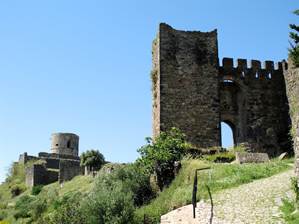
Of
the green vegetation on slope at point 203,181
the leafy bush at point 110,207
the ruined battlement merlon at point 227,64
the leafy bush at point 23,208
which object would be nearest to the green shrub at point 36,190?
the leafy bush at point 23,208

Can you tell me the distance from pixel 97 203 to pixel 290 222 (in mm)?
7953

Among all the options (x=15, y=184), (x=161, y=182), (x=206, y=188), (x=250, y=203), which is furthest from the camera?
(x=15, y=184)

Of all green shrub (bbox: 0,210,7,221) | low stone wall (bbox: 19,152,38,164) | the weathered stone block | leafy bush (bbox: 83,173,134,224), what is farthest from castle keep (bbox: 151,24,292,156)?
low stone wall (bbox: 19,152,38,164)

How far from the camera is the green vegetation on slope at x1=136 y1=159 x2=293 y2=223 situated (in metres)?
17.0

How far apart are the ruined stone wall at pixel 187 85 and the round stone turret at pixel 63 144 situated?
3481 cm

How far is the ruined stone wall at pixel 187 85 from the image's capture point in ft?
87.2

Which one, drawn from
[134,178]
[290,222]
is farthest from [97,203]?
[290,222]

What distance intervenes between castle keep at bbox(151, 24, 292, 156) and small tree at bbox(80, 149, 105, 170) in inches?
699

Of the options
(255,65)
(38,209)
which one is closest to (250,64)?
(255,65)

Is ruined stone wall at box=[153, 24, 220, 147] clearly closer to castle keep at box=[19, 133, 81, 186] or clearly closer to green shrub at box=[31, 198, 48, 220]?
green shrub at box=[31, 198, 48, 220]

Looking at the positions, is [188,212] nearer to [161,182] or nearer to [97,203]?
[97,203]

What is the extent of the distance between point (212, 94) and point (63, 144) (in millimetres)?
36290

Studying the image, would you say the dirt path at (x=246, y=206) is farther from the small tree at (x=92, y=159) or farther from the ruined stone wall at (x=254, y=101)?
the small tree at (x=92, y=159)

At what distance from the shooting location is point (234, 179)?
56.5 feet
